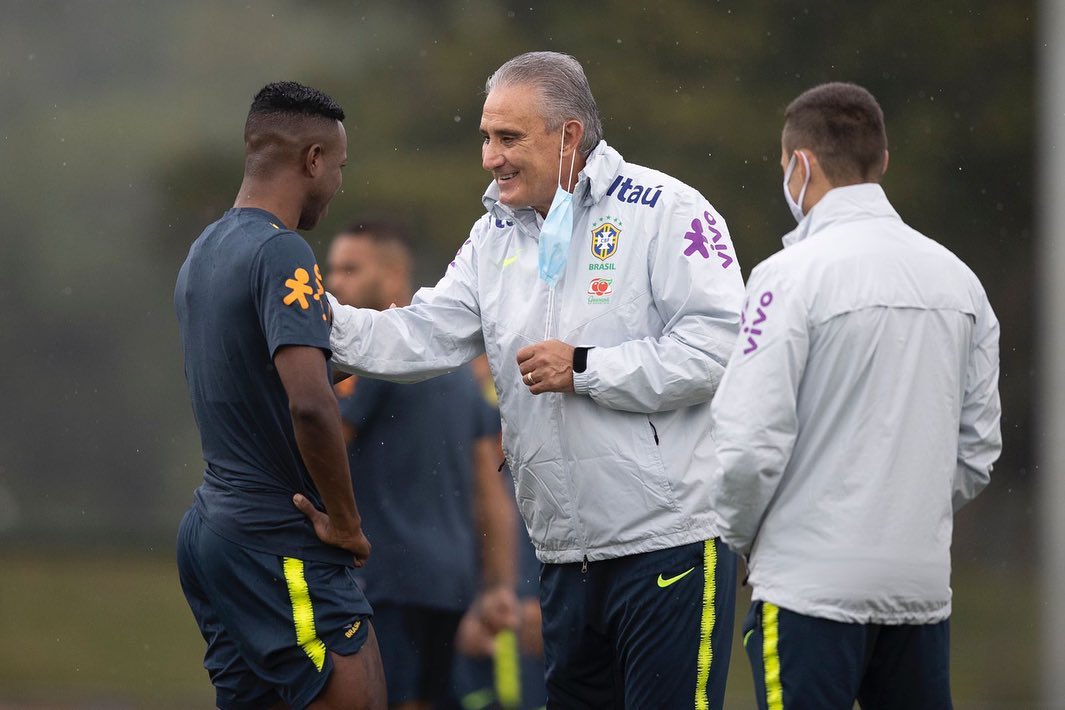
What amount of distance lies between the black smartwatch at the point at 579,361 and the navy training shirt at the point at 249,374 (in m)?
0.56

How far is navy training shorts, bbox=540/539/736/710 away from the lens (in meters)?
3.23

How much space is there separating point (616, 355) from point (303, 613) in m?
0.89

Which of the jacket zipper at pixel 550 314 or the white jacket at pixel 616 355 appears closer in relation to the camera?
the white jacket at pixel 616 355

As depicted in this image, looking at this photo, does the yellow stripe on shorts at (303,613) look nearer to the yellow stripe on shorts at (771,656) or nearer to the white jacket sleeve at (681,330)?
the white jacket sleeve at (681,330)

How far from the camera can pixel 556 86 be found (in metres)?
3.37

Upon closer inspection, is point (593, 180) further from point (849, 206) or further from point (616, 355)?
point (849, 206)

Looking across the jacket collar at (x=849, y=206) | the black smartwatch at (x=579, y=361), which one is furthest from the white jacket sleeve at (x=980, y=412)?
the black smartwatch at (x=579, y=361)

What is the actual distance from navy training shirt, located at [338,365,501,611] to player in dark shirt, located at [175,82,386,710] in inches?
35.8

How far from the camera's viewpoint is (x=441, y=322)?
3.55m

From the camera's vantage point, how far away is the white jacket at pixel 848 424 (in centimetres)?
259

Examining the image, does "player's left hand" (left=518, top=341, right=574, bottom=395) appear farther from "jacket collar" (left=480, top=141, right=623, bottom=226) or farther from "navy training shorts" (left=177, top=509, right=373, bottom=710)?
"navy training shorts" (left=177, top=509, right=373, bottom=710)

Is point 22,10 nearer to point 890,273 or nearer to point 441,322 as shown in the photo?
point 441,322

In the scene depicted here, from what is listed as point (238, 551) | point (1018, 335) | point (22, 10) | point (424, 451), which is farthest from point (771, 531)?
point (22, 10)

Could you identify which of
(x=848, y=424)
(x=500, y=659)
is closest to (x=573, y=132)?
(x=848, y=424)
